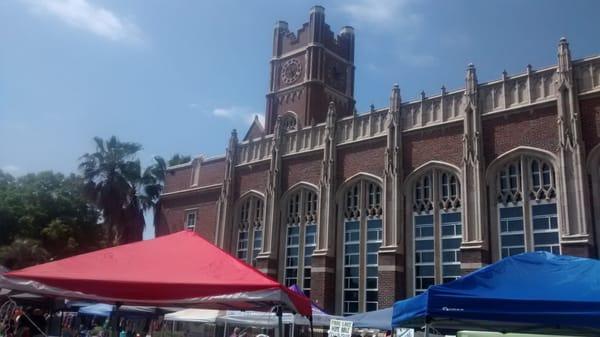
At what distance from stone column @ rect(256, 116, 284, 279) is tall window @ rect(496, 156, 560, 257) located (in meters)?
10.6

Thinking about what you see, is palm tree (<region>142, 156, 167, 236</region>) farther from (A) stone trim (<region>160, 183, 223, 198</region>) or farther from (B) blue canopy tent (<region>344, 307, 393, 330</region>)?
(B) blue canopy tent (<region>344, 307, 393, 330</region>)

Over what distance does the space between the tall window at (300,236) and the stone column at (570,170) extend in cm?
1093

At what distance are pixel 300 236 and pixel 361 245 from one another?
11.6 feet

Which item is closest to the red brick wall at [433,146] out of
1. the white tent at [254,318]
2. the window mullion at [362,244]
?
the window mullion at [362,244]

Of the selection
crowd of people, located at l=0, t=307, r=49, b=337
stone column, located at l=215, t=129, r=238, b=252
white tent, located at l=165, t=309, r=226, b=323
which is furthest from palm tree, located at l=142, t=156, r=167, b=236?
crowd of people, located at l=0, t=307, r=49, b=337

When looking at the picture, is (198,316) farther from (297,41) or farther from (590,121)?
(297,41)

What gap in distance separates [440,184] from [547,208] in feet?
13.5

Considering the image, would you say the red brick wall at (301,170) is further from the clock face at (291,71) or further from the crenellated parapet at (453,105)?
the clock face at (291,71)

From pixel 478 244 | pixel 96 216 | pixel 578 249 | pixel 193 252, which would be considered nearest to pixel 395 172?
pixel 478 244

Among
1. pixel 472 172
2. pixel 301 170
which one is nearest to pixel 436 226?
pixel 472 172

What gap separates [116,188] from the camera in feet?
103

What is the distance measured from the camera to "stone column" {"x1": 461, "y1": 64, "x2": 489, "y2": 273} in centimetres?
1938

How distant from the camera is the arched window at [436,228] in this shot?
20734 millimetres

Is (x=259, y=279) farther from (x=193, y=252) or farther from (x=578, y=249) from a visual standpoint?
(x=578, y=249)
